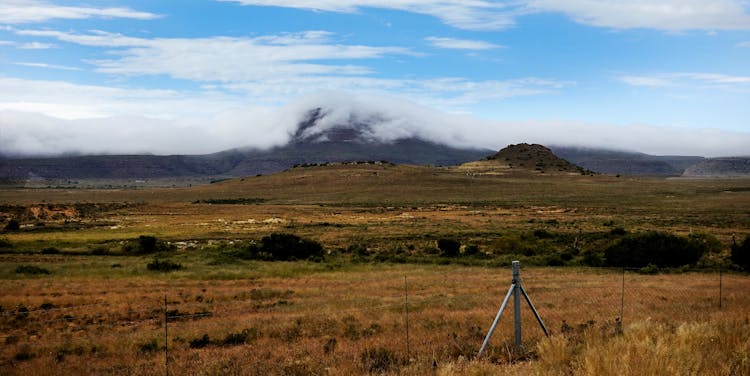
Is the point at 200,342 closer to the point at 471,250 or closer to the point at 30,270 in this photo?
the point at 30,270

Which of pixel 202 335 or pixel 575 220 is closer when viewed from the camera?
pixel 202 335

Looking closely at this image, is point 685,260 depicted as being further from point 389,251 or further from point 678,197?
point 678,197

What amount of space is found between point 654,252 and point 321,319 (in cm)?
2423

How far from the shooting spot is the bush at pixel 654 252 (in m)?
31.8

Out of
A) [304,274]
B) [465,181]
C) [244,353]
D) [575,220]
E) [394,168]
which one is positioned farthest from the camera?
[394,168]

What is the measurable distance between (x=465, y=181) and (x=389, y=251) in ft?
368

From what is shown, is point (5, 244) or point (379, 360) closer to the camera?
point (379, 360)

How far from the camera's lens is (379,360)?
9977mm

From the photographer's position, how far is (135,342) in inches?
565

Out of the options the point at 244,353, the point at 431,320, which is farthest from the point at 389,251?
the point at 244,353

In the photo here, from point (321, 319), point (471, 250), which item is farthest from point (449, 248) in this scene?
point (321, 319)

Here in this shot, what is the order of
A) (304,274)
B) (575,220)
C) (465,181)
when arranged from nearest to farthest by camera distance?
(304,274) < (575,220) < (465,181)

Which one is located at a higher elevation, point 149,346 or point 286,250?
point 149,346

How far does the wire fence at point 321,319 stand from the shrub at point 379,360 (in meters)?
0.18
